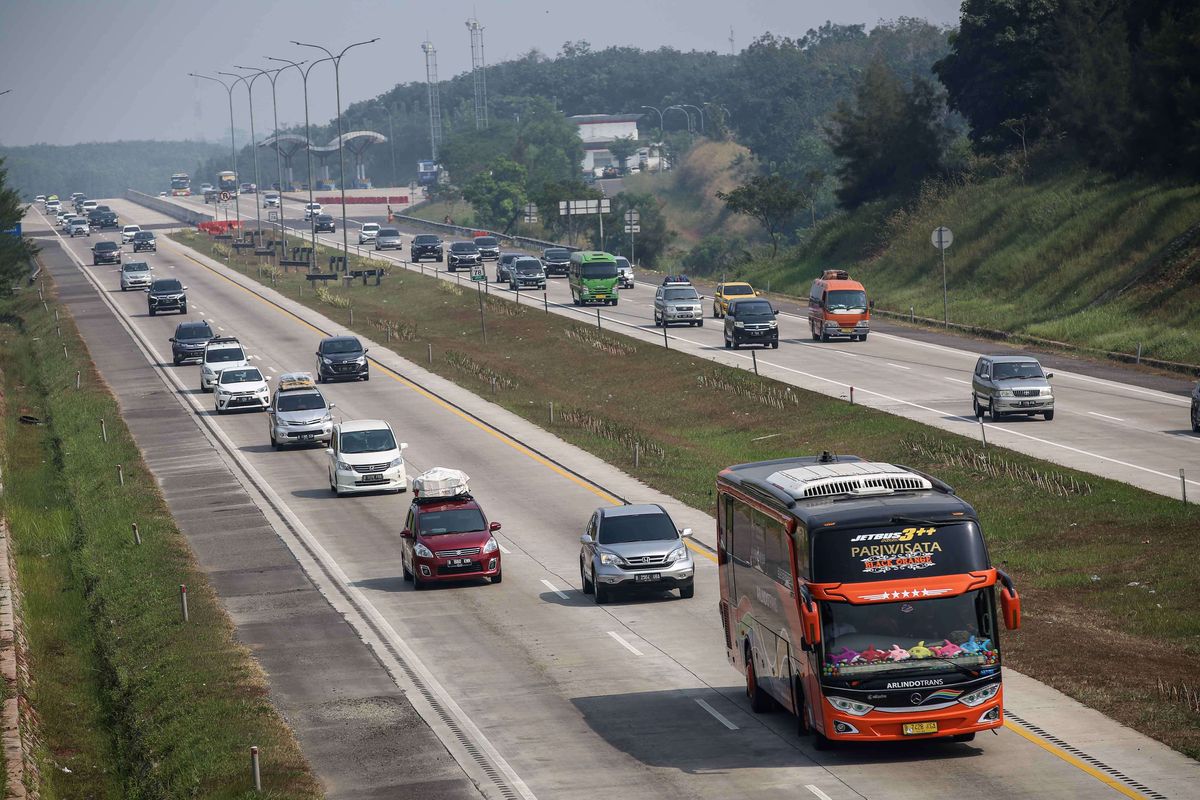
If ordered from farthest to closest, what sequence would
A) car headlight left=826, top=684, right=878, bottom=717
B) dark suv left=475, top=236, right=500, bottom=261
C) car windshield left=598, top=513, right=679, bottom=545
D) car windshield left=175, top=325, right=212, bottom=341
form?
dark suv left=475, top=236, right=500, bottom=261
car windshield left=175, top=325, right=212, bottom=341
car windshield left=598, top=513, right=679, bottom=545
car headlight left=826, top=684, right=878, bottom=717

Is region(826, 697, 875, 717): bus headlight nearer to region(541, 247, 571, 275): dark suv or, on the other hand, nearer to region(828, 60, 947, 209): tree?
region(828, 60, 947, 209): tree

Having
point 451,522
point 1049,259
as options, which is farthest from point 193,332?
point 451,522

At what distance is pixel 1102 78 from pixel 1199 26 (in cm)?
1239

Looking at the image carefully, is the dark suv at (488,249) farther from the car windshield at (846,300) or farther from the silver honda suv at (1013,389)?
the silver honda suv at (1013,389)

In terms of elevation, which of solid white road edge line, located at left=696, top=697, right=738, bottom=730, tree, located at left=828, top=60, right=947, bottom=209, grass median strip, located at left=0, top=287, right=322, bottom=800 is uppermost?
tree, located at left=828, top=60, right=947, bottom=209

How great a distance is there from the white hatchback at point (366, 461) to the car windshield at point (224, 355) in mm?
23205

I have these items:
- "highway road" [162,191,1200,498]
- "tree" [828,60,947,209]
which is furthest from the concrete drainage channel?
"tree" [828,60,947,209]

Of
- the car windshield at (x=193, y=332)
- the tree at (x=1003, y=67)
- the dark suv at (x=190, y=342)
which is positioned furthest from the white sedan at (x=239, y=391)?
the tree at (x=1003, y=67)

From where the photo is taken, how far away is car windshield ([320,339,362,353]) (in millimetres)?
67156

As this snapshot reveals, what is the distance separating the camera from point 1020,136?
318 feet

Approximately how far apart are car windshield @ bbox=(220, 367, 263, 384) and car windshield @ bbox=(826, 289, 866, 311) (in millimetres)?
24510

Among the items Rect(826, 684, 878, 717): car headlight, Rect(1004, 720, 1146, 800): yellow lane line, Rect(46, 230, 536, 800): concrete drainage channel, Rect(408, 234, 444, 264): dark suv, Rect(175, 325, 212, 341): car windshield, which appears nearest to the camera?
Rect(1004, 720, 1146, 800): yellow lane line

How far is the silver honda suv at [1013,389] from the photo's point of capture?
160ft

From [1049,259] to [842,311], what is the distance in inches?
524
